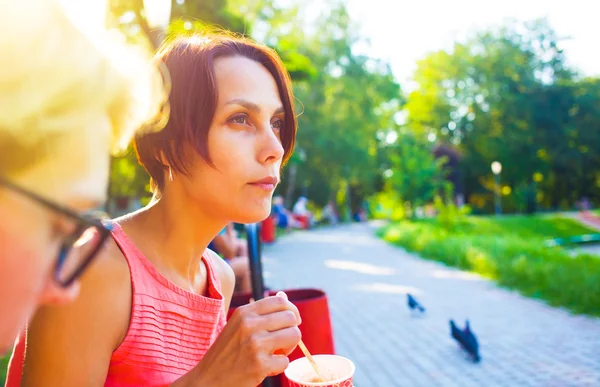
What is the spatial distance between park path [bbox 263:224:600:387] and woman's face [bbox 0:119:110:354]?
13.4 feet

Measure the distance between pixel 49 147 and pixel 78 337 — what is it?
0.66m

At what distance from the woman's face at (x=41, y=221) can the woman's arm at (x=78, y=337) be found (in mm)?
478

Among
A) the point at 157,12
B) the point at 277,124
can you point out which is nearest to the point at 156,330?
the point at 277,124

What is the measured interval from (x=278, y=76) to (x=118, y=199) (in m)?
20.9

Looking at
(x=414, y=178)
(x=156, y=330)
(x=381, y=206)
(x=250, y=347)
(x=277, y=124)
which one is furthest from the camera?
(x=381, y=206)

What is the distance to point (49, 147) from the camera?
0.60 m

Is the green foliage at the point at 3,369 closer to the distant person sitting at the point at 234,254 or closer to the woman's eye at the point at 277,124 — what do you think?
the distant person sitting at the point at 234,254

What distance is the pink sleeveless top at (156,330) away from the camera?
48.9 inches

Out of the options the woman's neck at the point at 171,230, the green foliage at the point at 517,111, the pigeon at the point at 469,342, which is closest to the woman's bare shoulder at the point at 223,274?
the woman's neck at the point at 171,230

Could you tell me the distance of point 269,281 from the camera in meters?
9.41

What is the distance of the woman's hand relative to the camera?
1105 millimetres

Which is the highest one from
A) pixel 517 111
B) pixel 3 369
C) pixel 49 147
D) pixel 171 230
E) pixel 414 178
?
pixel 517 111

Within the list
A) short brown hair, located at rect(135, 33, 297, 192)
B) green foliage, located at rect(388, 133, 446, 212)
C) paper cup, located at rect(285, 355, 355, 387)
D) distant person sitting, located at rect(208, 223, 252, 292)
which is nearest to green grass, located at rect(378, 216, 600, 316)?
distant person sitting, located at rect(208, 223, 252, 292)

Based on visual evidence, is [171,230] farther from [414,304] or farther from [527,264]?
[527,264]
